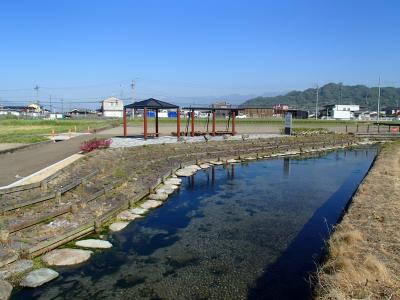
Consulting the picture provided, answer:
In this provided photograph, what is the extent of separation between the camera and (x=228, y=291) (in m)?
7.49

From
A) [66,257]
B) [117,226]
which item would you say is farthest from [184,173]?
[66,257]

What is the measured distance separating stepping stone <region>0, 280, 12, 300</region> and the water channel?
219 millimetres

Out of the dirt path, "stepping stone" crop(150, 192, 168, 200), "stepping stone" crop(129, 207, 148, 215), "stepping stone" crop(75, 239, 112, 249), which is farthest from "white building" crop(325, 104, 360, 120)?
"stepping stone" crop(75, 239, 112, 249)

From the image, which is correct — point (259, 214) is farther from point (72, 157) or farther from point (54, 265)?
point (72, 157)

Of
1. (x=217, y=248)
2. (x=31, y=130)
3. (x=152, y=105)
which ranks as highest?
(x=152, y=105)

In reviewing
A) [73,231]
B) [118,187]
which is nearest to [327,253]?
[73,231]

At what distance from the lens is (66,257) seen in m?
8.69

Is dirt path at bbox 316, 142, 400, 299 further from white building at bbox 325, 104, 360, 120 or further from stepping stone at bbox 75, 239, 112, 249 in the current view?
white building at bbox 325, 104, 360, 120

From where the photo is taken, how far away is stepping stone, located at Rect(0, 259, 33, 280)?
769 centimetres

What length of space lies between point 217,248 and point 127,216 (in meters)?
3.46

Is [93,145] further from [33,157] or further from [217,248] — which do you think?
[217,248]

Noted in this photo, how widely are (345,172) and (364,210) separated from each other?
12.2m

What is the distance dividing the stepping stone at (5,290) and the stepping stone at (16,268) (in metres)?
0.30

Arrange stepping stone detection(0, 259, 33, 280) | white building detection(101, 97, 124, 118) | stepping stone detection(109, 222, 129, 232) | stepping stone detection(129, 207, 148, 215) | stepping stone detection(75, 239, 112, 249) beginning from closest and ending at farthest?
stepping stone detection(0, 259, 33, 280) → stepping stone detection(75, 239, 112, 249) → stepping stone detection(109, 222, 129, 232) → stepping stone detection(129, 207, 148, 215) → white building detection(101, 97, 124, 118)
